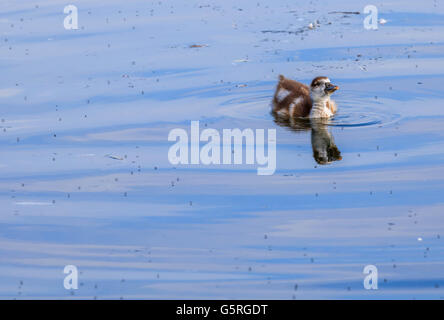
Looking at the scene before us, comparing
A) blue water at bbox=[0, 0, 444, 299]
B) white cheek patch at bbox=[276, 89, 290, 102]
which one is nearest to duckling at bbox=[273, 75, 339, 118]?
white cheek patch at bbox=[276, 89, 290, 102]

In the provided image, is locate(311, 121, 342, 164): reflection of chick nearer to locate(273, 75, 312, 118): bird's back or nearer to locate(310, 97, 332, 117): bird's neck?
locate(310, 97, 332, 117): bird's neck

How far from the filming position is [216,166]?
1245 centimetres

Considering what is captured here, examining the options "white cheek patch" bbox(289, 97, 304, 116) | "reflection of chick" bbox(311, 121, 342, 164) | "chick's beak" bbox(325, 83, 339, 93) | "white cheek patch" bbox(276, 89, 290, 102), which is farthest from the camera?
"white cheek patch" bbox(276, 89, 290, 102)

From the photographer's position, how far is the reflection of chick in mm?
12616

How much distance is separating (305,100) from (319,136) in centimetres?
128

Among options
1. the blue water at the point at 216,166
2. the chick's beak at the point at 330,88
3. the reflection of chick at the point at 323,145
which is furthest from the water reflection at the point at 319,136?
the chick's beak at the point at 330,88

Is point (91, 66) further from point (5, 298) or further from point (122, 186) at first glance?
point (5, 298)

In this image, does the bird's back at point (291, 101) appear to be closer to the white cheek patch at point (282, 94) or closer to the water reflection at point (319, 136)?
Answer: the white cheek patch at point (282, 94)

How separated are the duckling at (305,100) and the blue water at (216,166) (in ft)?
0.81

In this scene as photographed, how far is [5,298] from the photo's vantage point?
9016 mm

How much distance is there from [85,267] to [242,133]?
15.0 feet

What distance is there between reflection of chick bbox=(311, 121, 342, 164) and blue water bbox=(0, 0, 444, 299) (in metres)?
0.10

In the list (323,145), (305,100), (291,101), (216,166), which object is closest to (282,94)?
(291,101)
